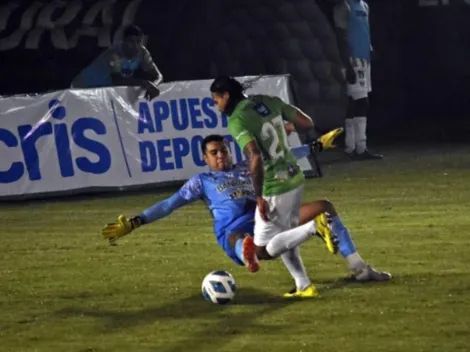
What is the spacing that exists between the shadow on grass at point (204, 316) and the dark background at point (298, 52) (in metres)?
11.7

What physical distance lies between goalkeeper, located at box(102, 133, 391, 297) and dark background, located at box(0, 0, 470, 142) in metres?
10.8

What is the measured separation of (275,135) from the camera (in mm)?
10492

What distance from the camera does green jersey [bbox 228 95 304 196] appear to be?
10.3 meters

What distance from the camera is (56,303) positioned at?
10633 mm

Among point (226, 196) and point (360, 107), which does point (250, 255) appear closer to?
point (226, 196)

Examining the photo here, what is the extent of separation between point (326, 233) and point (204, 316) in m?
1.14

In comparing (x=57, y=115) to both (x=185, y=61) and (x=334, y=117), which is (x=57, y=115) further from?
(x=334, y=117)

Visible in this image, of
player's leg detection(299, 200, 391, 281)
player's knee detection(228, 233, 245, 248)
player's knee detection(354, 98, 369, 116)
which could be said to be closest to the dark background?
player's knee detection(354, 98, 369, 116)

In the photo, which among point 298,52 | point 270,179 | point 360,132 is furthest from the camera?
point 298,52

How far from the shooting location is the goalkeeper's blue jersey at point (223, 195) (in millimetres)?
11195

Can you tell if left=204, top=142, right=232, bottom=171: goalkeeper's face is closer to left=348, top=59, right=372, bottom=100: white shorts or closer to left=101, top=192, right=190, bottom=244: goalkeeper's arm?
left=101, top=192, right=190, bottom=244: goalkeeper's arm

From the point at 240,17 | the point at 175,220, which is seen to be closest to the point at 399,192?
the point at 175,220

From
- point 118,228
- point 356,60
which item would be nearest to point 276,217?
point 118,228

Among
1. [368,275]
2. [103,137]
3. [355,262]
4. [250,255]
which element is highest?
[103,137]
